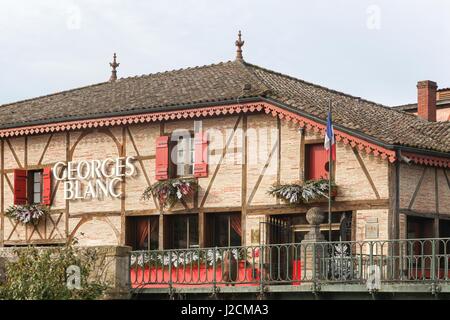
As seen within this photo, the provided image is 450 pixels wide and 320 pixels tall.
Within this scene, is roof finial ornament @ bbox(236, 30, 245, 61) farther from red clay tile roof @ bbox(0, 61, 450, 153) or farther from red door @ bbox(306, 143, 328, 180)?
red door @ bbox(306, 143, 328, 180)

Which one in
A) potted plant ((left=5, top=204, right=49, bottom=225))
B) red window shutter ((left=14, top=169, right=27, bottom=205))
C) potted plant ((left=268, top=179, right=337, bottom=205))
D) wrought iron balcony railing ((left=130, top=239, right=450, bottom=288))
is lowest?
wrought iron balcony railing ((left=130, top=239, right=450, bottom=288))

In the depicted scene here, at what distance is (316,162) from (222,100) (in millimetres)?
3102

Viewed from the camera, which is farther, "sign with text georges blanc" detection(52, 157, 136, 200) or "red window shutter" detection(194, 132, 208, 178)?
"sign with text georges blanc" detection(52, 157, 136, 200)

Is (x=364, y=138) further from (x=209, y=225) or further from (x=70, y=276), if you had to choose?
(x=70, y=276)

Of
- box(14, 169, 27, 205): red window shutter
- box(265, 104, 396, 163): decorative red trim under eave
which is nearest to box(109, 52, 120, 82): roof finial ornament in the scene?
box(14, 169, 27, 205): red window shutter

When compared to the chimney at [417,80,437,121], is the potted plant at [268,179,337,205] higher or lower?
lower

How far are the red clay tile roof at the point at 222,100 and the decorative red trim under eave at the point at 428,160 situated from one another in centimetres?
27

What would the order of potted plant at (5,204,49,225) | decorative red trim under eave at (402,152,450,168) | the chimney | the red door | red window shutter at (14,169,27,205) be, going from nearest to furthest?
decorative red trim under eave at (402,152,450,168)
the red door
potted plant at (5,204,49,225)
red window shutter at (14,169,27,205)
the chimney

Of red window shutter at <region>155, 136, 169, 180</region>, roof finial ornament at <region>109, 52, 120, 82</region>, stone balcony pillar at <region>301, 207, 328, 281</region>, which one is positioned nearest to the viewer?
stone balcony pillar at <region>301, 207, 328, 281</region>

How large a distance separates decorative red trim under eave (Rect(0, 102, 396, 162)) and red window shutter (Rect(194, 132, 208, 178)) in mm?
620

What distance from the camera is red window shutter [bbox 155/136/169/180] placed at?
116 feet

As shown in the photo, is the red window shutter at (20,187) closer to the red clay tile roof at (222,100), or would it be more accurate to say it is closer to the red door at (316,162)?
the red clay tile roof at (222,100)
